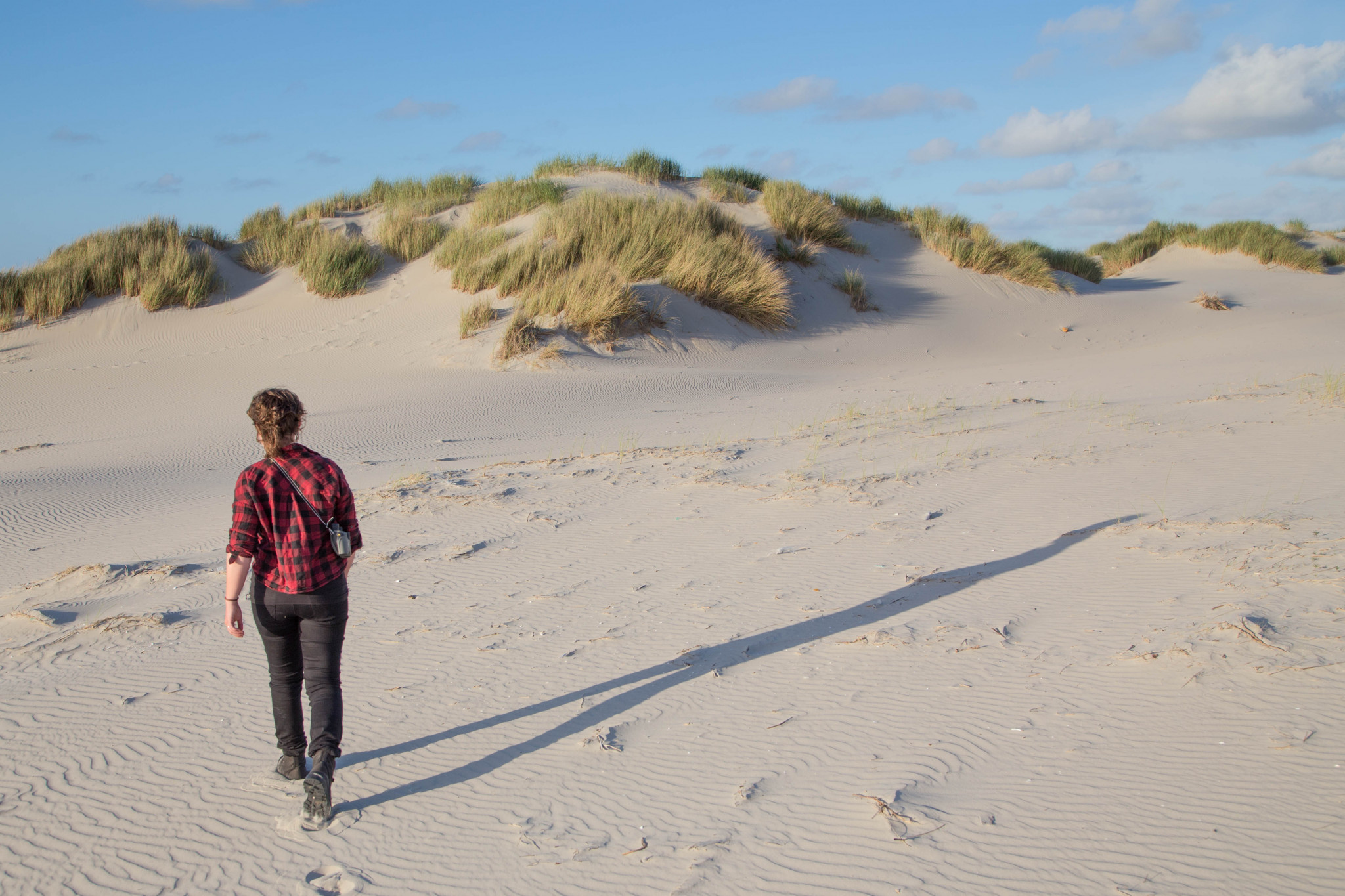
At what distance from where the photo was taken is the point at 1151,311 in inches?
727

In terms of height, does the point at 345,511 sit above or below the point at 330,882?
above

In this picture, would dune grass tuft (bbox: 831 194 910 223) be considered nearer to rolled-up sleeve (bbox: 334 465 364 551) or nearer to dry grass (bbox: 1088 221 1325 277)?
dry grass (bbox: 1088 221 1325 277)

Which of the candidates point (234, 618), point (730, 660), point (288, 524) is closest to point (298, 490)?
point (288, 524)

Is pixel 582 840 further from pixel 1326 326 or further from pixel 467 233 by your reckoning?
pixel 1326 326

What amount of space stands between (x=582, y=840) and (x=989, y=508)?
14.1 ft

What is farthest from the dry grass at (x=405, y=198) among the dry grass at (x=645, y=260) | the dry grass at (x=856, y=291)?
the dry grass at (x=856, y=291)

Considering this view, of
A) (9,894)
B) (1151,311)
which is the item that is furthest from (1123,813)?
(1151,311)

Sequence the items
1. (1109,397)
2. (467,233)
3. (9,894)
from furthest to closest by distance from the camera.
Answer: (467,233)
(1109,397)
(9,894)

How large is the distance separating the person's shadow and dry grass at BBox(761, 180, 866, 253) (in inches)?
543

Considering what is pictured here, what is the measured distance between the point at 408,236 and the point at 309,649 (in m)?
16.4

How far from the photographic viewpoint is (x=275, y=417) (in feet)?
9.77

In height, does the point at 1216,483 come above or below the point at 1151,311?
below

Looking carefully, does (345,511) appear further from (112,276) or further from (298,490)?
(112,276)

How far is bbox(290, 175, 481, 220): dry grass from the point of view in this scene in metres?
19.8
